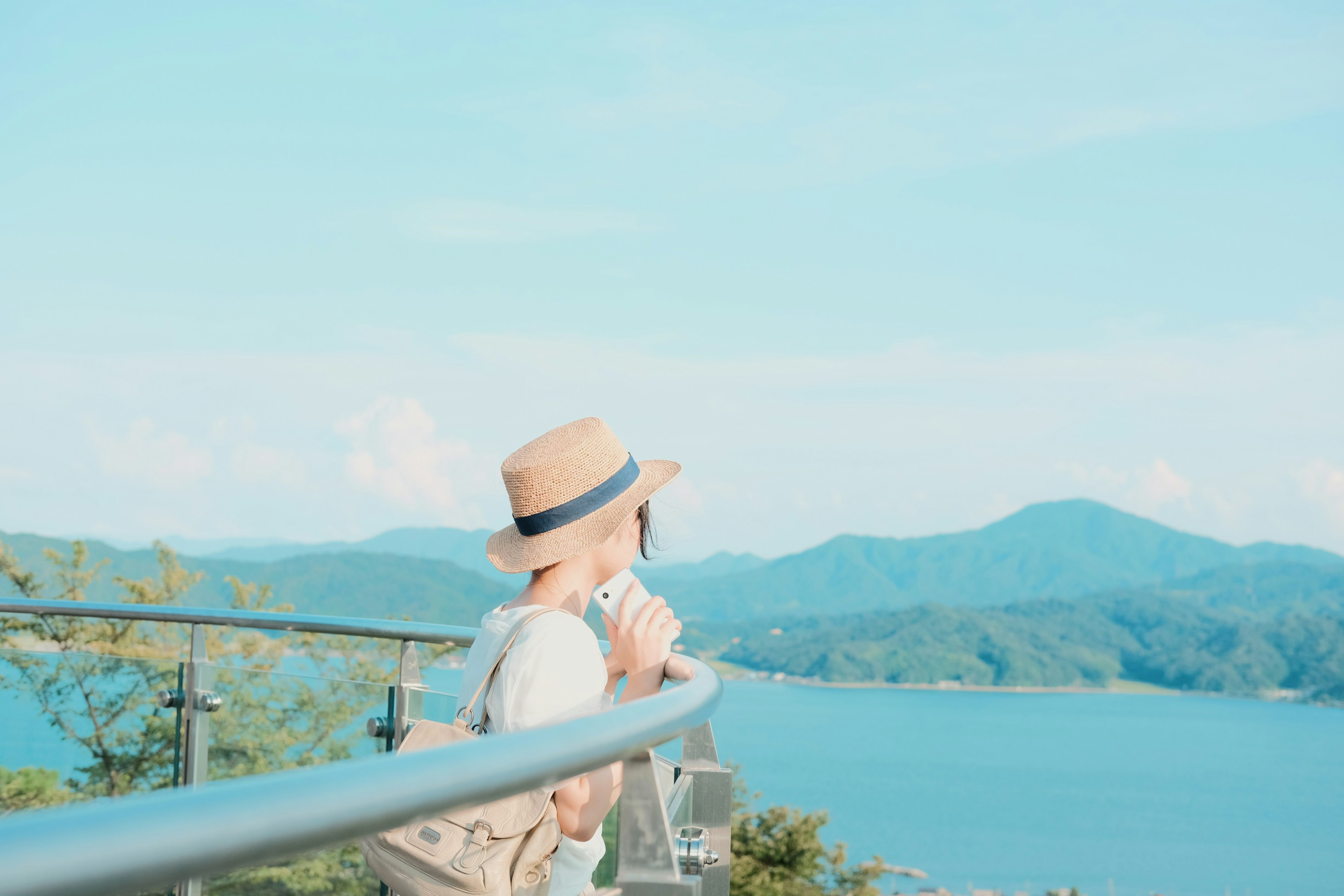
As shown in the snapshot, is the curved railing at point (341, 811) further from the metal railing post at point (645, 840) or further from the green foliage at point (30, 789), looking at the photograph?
the green foliage at point (30, 789)

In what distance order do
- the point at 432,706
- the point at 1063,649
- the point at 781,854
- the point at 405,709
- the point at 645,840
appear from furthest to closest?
the point at 1063,649 → the point at 781,854 → the point at 405,709 → the point at 432,706 → the point at 645,840

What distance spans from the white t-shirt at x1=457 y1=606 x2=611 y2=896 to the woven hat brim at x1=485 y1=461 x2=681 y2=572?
9.5 inches

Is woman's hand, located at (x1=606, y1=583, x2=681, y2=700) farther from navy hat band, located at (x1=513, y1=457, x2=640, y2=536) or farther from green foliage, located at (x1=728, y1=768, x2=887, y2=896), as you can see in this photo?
green foliage, located at (x1=728, y1=768, x2=887, y2=896)

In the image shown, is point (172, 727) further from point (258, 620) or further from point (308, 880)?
point (308, 880)

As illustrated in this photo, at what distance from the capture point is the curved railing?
0.59m

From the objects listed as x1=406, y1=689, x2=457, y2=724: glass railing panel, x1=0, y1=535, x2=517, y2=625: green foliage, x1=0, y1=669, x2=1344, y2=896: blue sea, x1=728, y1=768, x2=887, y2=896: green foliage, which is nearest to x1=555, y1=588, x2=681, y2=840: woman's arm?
x1=406, y1=689, x2=457, y2=724: glass railing panel

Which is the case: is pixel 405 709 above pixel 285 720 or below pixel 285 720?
above

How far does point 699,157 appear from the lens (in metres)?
82.1

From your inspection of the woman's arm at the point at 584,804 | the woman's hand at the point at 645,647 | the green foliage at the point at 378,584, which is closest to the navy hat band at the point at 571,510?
the woman's hand at the point at 645,647

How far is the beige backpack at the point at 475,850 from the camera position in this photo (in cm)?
148

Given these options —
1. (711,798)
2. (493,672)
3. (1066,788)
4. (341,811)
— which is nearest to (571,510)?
(493,672)

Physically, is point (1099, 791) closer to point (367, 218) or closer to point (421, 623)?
point (367, 218)

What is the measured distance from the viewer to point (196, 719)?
3.23 meters

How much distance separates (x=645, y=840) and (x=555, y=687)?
0.40 meters
